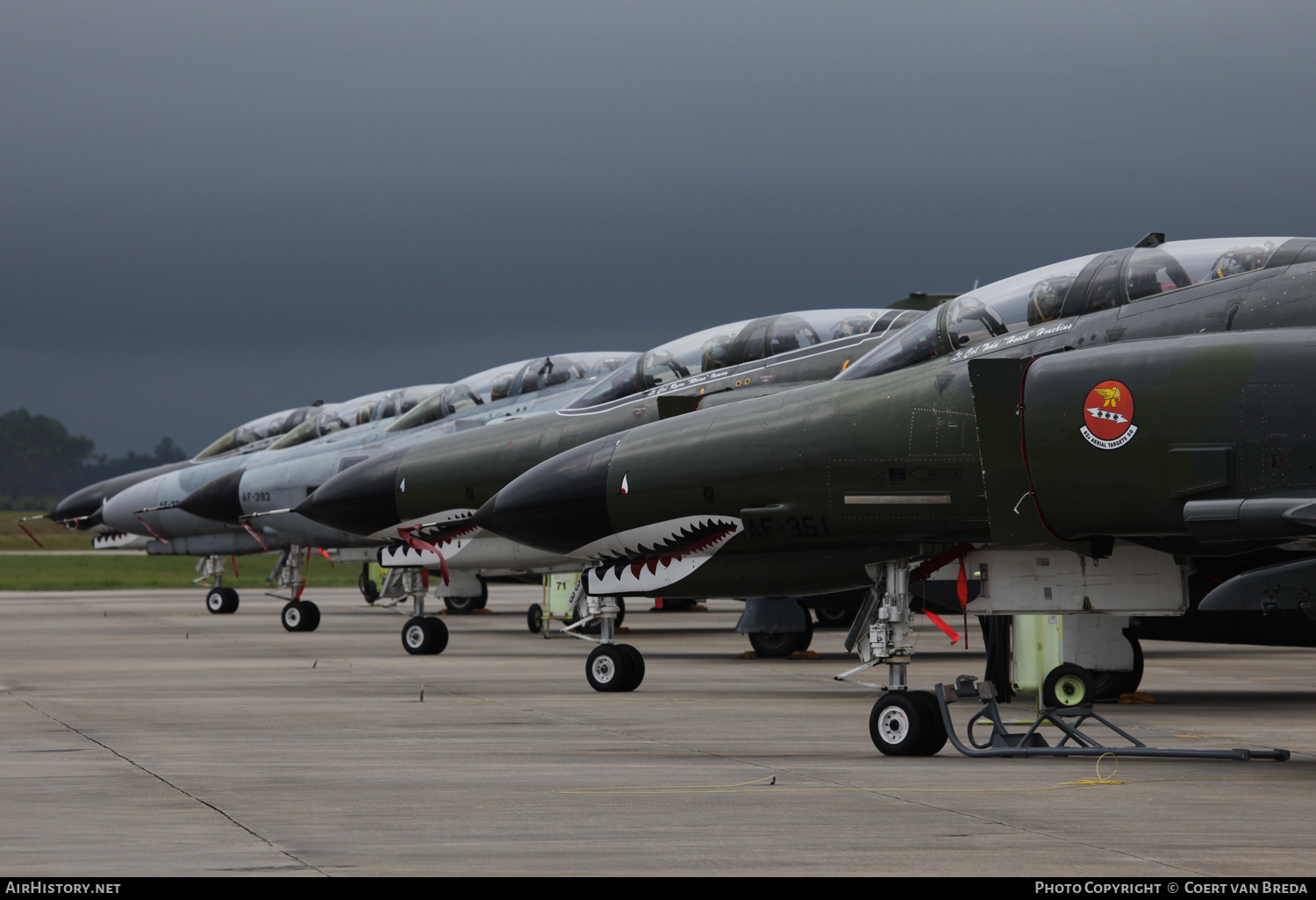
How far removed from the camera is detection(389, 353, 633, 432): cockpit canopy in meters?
23.7

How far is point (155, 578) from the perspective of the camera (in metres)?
60.4

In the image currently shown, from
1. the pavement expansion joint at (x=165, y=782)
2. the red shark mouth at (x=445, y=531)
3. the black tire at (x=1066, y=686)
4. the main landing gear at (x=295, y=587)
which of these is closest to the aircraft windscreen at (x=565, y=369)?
the red shark mouth at (x=445, y=531)

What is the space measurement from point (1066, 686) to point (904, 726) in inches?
145

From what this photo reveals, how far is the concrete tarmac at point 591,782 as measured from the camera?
23.3 feet

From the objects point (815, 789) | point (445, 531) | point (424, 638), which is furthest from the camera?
point (424, 638)

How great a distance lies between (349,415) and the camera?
3153 cm

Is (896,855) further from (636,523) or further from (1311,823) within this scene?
(636,523)

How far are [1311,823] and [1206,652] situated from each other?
15.8 metres

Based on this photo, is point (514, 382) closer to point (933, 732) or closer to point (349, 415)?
point (349, 415)

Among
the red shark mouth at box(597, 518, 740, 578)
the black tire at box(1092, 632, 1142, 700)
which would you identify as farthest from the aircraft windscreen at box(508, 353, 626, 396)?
the black tire at box(1092, 632, 1142, 700)

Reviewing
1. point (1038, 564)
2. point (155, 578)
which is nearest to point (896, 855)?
point (1038, 564)

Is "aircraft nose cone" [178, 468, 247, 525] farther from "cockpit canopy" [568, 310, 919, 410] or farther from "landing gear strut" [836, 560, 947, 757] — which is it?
"landing gear strut" [836, 560, 947, 757]

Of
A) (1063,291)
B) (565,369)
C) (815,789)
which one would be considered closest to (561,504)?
(1063,291)

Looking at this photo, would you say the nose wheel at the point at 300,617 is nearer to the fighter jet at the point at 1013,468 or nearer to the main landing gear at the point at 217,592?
the main landing gear at the point at 217,592
